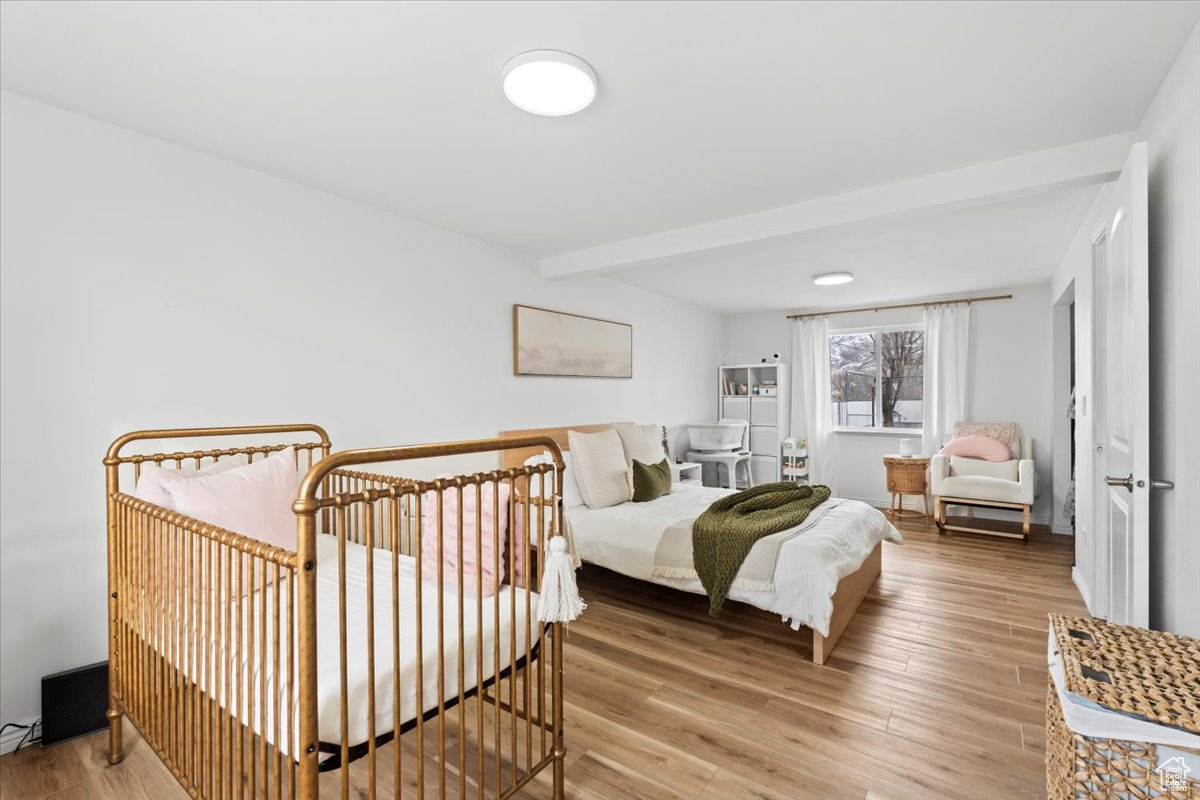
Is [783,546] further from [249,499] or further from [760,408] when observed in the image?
[760,408]

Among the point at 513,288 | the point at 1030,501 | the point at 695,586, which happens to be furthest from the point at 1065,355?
the point at 513,288

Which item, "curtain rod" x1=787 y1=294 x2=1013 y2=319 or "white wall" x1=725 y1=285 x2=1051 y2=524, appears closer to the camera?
"white wall" x1=725 y1=285 x2=1051 y2=524

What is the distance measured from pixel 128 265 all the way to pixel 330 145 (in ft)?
3.07

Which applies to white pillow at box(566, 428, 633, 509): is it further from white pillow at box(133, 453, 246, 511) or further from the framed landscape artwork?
white pillow at box(133, 453, 246, 511)

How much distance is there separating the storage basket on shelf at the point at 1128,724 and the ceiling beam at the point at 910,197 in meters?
2.04

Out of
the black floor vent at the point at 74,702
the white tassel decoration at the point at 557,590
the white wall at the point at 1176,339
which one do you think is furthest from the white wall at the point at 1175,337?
the black floor vent at the point at 74,702

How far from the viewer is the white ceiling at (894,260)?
10.6ft

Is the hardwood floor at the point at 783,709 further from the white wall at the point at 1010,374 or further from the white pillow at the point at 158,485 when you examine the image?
the white wall at the point at 1010,374

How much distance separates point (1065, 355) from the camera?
5043 mm

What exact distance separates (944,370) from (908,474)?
3.83ft

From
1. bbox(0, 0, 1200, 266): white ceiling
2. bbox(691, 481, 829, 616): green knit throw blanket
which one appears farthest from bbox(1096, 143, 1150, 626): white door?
bbox(691, 481, 829, 616): green knit throw blanket

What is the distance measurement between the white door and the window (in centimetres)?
381

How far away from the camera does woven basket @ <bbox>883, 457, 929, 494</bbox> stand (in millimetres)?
5410

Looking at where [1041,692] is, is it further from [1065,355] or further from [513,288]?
[1065,355]
